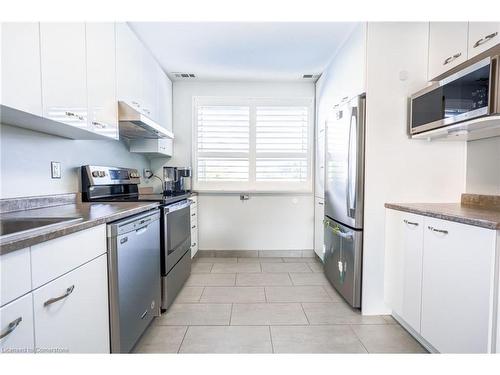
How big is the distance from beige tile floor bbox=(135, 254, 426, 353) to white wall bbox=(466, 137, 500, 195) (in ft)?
3.85

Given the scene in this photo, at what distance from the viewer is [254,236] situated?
335 centimetres

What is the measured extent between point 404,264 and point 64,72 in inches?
95.4

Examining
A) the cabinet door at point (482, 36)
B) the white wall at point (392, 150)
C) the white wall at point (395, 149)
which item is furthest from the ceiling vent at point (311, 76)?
the cabinet door at point (482, 36)

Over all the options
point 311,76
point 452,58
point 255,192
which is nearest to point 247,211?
point 255,192

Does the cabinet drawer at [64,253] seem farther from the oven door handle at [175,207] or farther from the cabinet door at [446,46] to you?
the cabinet door at [446,46]

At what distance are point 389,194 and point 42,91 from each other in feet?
7.41

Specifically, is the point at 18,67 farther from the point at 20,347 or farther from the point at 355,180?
the point at 355,180

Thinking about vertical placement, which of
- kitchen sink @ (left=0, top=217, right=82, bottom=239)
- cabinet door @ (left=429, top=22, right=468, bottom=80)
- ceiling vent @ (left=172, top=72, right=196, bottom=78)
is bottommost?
kitchen sink @ (left=0, top=217, right=82, bottom=239)

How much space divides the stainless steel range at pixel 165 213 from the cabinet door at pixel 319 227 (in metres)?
1.59

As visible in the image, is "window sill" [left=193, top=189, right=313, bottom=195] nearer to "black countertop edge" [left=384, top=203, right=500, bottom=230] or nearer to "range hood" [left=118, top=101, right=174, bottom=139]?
"range hood" [left=118, top=101, right=174, bottom=139]

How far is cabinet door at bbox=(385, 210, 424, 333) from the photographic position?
1522 mm

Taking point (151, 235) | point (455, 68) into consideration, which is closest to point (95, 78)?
point (151, 235)

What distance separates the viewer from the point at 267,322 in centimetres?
181

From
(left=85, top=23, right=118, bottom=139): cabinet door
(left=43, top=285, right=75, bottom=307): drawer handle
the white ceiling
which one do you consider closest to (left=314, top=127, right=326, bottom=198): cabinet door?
the white ceiling
